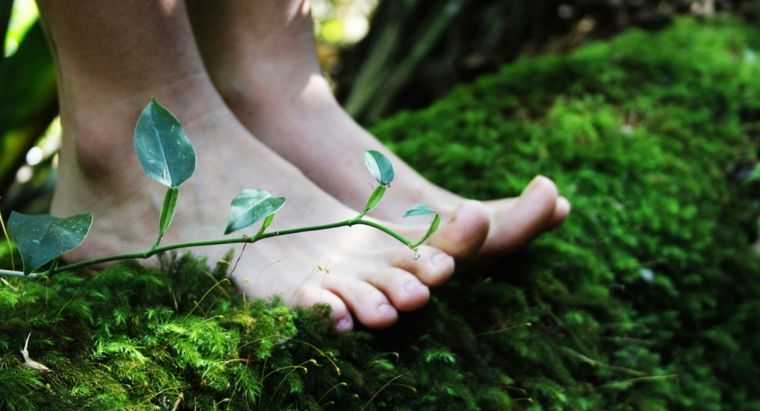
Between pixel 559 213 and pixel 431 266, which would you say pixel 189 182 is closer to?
pixel 431 266

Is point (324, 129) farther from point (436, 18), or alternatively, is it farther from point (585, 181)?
point (436, 18)

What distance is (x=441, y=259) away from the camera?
799 mm

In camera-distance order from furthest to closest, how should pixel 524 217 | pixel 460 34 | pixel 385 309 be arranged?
pixel 460 34 < pixel 524 217 < pixel 385 309

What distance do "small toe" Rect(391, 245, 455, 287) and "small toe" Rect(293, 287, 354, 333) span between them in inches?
3.4

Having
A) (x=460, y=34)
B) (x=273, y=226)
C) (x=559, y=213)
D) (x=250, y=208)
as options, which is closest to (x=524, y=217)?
(x=559, y=213)

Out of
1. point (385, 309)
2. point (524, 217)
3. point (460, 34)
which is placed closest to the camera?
point (385, 309)

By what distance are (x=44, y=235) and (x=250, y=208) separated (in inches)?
6.1

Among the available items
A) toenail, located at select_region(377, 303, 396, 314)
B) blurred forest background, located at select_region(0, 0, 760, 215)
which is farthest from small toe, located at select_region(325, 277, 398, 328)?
blurred forest background, located at select_region(0, 0, 760, 215)

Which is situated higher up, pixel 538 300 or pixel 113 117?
pixel 113 117

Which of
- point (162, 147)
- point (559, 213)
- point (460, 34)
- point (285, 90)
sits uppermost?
point (162, 147)

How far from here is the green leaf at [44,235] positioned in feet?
1.86

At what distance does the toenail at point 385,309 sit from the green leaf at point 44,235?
0.30 metres

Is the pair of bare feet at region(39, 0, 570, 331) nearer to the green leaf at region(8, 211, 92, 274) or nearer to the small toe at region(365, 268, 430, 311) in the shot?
the small toe at region(365, 268, 430, 311)

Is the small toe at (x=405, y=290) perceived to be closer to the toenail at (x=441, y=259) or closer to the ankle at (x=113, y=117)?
the toenail at (x=441, y=259)
